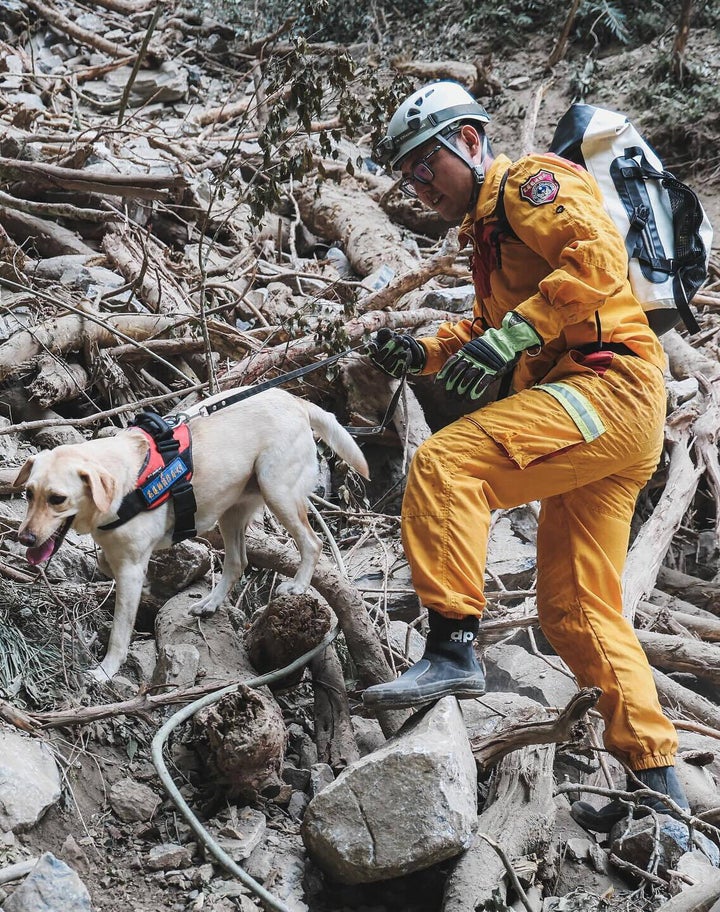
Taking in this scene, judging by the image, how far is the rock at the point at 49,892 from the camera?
225cm

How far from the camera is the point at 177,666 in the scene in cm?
355

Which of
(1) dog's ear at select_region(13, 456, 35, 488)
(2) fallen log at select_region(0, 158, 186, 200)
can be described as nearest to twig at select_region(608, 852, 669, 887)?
(1) dog's ear at select_region(13, 456, 35, 488)

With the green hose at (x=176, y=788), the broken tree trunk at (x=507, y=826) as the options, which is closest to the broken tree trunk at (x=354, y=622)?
the green hose at (x=176, y=788)

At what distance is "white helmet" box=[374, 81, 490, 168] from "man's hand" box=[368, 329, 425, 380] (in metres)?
0.77

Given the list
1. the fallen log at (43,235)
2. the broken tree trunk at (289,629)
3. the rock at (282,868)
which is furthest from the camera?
the fallen log at (43,235)

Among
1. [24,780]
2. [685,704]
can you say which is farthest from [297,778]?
[685,704]

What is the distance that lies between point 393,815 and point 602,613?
1265mm

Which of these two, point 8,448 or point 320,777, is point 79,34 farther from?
point 320,777

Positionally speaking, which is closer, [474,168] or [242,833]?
[242,833]

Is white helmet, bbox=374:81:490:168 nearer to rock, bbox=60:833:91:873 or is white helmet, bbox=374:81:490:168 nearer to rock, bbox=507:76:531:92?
rock, bbox=60:833:91:873

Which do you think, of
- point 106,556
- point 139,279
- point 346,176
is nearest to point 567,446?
point 106,556

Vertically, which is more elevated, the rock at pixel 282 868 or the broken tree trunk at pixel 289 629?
the broken tree trunk at pixel 289 629

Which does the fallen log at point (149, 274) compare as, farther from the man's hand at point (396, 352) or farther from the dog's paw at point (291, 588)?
the dog's paw at point (291, 588)

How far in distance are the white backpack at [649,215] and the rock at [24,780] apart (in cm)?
288
